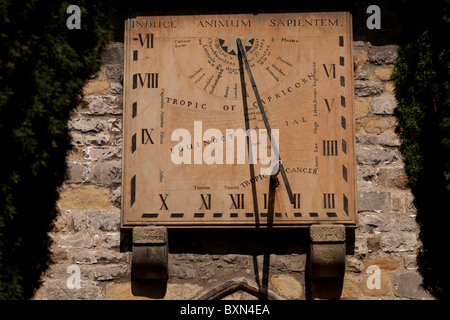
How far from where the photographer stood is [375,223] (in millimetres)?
3844

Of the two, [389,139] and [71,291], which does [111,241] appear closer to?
[71,291]

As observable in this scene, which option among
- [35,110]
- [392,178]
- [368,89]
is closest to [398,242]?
[392,178]

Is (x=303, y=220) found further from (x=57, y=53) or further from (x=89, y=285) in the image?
(x=57, y=53)

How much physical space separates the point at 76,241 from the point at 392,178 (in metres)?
2.06

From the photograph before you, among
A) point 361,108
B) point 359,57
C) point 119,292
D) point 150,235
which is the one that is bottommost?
point 119,292

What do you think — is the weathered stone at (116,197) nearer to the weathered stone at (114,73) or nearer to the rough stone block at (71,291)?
the rough stone block at (71,291)

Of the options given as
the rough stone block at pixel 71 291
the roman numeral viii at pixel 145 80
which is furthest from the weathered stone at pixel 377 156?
the rough stone block at pixel 71 291

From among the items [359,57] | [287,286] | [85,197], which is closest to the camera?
[287,286]

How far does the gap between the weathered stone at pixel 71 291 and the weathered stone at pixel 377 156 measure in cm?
186

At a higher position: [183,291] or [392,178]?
[392,178]

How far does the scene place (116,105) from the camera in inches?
156

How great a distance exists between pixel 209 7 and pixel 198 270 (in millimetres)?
1716

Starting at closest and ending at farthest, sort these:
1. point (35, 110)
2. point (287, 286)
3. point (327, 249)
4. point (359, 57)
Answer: point (35, 110) → point (327, 249) → point (287, 286) → point (359, 57)

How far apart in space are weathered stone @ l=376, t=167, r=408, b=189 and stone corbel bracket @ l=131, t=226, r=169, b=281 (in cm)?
141
